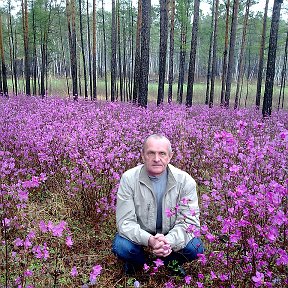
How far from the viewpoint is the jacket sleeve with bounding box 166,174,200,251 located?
10.2 feet

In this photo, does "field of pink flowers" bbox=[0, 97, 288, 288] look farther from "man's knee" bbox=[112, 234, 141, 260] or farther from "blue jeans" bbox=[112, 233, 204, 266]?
"man's knee" bbox=[112, 234, 141, 260]

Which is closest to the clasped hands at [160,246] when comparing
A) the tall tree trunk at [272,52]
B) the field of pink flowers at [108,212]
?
the field of pink flowers at [108,212]

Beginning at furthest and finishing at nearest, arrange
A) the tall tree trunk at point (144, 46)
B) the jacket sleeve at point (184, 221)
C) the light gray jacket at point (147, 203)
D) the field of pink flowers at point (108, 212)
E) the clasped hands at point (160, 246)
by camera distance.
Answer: the tall tree trunk at point (144, 46) → the light gray jacket at point (147, 203) → the jacket sleeve at point (184, 221) → the clasped hands at point (160, 246) → the field of pink flowers at point (108, 212)

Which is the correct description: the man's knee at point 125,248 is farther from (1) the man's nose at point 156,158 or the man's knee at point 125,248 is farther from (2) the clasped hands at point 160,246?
(1) the man's nose at point 156,158

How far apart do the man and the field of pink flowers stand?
0.25 meters

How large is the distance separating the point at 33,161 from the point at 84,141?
1012mm

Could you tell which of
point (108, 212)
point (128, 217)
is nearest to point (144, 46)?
point (108, 212)

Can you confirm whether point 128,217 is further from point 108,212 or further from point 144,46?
point 144,46

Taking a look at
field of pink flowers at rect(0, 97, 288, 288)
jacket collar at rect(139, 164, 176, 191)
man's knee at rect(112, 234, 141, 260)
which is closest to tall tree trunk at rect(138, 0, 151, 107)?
field of pink flowers at rect(0, 97, 288, 288)

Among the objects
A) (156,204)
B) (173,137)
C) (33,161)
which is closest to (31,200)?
(33,161)

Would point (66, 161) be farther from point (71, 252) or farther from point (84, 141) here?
point (71, 252)

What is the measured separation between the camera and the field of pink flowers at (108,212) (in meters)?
2.56

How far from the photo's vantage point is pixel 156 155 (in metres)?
3.15

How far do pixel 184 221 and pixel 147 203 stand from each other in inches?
17.3
